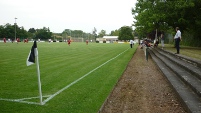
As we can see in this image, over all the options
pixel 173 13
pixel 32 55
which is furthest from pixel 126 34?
pixel 32 55

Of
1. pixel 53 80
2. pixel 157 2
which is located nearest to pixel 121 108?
pixel 53 80

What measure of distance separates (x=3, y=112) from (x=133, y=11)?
112 feet

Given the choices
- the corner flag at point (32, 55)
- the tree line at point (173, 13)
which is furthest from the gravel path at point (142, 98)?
the tree line at point (173, 13)

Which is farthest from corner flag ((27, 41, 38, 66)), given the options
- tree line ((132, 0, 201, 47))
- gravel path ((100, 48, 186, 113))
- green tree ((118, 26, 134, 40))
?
green tree ((118, 26, 134, 40))

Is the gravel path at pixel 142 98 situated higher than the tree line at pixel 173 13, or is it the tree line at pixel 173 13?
the tree line at pixel 173 13

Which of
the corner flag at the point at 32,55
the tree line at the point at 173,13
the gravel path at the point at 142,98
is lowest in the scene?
the gravel path at the point at 142,98

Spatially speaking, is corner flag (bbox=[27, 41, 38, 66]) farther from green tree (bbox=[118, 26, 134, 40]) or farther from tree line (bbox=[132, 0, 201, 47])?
green tree (bbox=[118, 26, 134, 40])

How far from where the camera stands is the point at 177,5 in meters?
26.5

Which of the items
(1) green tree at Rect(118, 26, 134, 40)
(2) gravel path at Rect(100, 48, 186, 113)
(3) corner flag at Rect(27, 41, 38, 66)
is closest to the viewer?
(2) gravel path at Rect(100, 48, 186, 113)

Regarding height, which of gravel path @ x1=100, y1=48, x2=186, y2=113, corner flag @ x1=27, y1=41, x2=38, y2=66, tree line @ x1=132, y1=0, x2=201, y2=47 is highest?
tree line @ x1=132, y1=0, x2=201, y2=47

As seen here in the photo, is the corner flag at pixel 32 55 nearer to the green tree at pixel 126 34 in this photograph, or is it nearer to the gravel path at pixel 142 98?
the gravel path at pixel 142 98

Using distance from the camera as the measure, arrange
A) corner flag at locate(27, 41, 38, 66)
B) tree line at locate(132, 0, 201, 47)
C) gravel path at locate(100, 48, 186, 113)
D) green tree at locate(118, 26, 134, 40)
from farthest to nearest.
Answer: green tree at locate(118, 26, 134, 40), tree line at locate(132, 0, 201, 47), corner flag at locate(27, 41, 38, 66), gravel path at locate(100, 48, 186, 113)

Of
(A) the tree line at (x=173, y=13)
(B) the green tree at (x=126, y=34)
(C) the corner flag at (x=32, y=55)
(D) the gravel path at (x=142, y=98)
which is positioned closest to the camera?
(D) the gravel path at (x=142, y=98)

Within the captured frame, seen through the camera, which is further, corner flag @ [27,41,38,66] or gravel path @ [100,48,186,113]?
corner flag @ [27,41,38,66]
